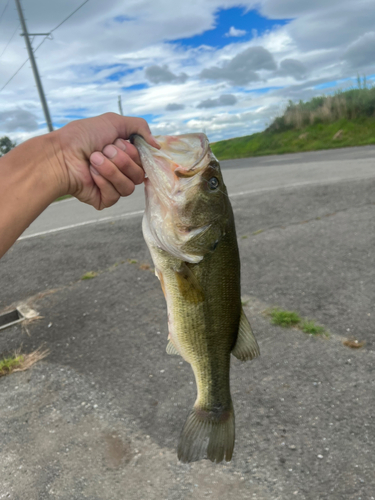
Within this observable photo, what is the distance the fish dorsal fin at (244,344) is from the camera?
2.07 metres

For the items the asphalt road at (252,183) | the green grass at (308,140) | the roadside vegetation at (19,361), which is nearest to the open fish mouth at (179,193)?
the roadside vegetation at (19,361)

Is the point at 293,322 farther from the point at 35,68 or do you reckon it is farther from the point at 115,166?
the point at 35,68

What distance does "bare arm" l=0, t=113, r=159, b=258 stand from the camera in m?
1.91

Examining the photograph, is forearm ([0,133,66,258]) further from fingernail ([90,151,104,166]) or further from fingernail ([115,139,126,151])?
fingernail ([115,139,126,151])

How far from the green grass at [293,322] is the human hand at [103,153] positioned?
287 cm

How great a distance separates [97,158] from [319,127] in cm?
2400

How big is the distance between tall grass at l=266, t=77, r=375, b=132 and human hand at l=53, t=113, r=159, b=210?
76.0 ft

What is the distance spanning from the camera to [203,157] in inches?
71.9

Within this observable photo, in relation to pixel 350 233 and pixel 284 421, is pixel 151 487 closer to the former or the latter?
pixel 284 421

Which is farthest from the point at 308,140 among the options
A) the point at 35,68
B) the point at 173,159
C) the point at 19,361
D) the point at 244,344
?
the point at 173,159

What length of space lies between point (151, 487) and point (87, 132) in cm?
227

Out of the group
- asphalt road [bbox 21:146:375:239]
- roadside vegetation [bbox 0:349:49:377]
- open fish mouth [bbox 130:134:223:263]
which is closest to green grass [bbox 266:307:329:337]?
roadside vegetation [bbox 0:349:49:377]

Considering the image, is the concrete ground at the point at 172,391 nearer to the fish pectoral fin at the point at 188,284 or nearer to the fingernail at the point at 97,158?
the fish pectoral fin at the point at 188,284

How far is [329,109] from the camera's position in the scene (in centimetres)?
2412
